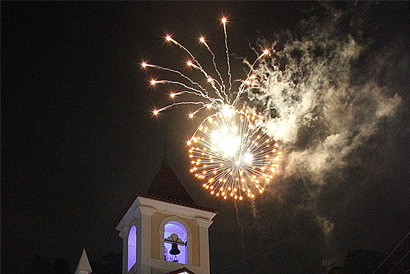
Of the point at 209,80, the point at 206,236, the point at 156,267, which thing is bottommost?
the point at 156,267

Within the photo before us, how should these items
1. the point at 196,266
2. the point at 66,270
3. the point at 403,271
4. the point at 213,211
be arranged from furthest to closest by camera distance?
the point at 66,270 < the point at 403,271 < the point at 213,211 < the point at 196,266

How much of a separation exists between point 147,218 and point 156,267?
1.89m

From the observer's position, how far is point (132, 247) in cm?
2214

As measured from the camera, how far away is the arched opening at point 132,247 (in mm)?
21706

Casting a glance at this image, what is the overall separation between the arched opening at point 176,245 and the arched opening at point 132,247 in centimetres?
116

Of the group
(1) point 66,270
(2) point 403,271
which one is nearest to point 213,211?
(2) point 403,271

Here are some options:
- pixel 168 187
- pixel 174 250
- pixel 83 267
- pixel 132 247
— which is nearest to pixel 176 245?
pixel 174 250

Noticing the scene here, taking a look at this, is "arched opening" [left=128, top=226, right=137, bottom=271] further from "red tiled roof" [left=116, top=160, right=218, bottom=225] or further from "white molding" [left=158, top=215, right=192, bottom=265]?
"white molding" [left=158, top=215, right=192, bottom=265]

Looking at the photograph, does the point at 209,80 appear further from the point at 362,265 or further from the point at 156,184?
the point at 362,265

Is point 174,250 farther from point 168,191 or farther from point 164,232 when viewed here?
point 168,191

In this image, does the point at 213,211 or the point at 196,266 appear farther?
the point at 213,211

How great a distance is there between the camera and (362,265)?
2877 cm

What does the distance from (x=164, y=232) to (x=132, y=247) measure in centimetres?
159

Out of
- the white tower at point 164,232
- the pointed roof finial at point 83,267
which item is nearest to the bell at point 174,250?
the white tower at point 164,232
